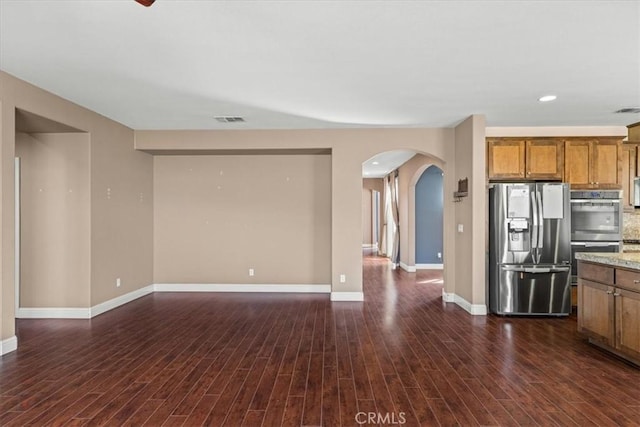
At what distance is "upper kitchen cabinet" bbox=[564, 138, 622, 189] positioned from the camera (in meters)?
5.35

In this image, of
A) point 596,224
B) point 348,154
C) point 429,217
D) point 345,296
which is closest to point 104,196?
point 348,154

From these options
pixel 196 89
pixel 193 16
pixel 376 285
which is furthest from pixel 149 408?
pixel 376 285

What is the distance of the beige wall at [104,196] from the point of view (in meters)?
3.62

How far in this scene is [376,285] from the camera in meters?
7.24

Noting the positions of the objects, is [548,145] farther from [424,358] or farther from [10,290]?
[10,290]

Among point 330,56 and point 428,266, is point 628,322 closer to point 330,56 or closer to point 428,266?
point 330,56

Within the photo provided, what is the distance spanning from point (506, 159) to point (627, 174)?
74.1 inches

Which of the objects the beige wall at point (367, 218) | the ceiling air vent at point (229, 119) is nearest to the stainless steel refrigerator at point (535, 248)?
the ceiling air vent at point (229, 119)

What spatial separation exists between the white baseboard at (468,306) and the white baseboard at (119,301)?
5034mm

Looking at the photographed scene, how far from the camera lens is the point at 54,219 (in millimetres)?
4910

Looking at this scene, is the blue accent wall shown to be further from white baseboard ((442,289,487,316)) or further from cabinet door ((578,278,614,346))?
cabinet door ((578,278,614,346))

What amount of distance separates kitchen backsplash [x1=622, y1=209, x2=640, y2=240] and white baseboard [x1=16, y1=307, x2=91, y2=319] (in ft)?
25.9

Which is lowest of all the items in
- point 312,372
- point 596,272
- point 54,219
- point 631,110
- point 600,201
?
point 312,372

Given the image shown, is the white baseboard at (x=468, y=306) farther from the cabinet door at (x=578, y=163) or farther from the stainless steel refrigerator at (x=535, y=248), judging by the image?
the cabinet door at (x=578, y=163)
